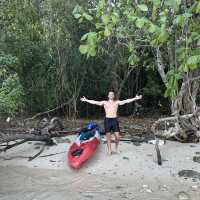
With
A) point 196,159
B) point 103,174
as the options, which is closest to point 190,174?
point 196,159

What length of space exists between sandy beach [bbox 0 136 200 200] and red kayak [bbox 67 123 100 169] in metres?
0.15

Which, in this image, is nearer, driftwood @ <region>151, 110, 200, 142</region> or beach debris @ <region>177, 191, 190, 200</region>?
beach debris @ <region>177, 191, 190, 200</region>

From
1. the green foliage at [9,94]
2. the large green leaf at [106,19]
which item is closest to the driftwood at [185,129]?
the green foliage at [9,94]

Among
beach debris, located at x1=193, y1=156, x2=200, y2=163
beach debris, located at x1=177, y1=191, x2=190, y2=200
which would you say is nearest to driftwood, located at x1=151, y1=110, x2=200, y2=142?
beach debris, located at x1=193, y1=156, x2=200, y2=163

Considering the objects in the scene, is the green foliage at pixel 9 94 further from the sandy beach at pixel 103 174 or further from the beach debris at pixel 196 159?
the beach debris at pixel 196 159

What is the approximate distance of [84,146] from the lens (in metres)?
10.4

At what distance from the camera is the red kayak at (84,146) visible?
9.79 m

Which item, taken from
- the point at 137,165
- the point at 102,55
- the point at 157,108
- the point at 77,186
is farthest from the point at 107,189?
the point at 157,108

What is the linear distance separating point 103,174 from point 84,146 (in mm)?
1169

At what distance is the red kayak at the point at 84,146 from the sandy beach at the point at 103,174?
152mm

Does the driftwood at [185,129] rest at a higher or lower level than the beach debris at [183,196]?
higher

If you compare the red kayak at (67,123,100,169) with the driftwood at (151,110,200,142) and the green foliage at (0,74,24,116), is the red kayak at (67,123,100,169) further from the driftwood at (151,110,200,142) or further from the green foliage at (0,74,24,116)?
the green foliage at (0,74,24,116)

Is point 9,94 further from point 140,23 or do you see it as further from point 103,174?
point 140,23

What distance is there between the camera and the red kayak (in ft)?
32.1
